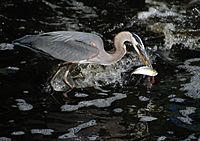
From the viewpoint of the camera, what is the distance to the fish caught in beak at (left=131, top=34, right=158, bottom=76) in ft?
25.5

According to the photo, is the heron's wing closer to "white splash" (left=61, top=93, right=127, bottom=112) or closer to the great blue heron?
the great blue heron

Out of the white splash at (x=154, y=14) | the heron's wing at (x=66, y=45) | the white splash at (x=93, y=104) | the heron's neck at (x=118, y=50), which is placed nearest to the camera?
the white splash at (x=93, y=104)

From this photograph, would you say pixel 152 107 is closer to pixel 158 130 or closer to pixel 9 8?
pixel 158 130

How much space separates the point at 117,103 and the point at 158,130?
89 cm

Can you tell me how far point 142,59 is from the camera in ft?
26.2

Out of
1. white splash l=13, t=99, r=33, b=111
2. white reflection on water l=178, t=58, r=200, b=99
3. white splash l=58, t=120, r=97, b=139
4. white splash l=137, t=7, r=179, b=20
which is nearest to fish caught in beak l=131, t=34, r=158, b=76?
white reflection on water l=178, t=58, r=200, b=99

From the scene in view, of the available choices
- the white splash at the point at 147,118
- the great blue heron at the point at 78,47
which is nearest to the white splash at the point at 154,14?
the great blue heron at the point at 78,47

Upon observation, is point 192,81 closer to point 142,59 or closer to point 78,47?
point 142,59

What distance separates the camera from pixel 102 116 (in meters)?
6.78

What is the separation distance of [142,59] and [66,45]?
3.74ft

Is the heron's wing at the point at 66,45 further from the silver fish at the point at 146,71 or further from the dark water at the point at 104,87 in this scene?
the silver fish at the point at 146,71

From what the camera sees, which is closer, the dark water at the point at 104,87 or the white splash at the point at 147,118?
the dark water at the point at 104,87

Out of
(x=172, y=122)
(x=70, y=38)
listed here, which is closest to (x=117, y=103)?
(x=172, y=122)

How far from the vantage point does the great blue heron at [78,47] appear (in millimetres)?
7691
